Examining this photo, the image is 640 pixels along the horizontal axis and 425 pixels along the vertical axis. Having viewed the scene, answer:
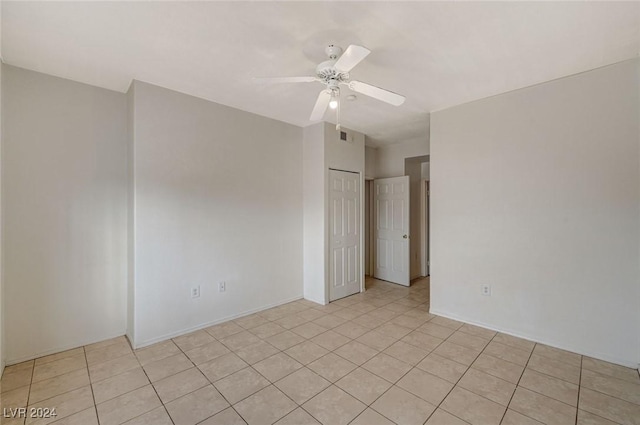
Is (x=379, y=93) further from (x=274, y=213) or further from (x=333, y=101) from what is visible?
(x=274, y=213)

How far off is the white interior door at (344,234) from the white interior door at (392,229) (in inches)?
35.0

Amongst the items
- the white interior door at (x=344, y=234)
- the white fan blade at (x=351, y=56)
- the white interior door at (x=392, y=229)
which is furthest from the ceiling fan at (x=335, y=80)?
the white interior door at (x=392, y=229)

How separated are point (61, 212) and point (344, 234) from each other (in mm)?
3406

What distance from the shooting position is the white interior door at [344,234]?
13.7 ft

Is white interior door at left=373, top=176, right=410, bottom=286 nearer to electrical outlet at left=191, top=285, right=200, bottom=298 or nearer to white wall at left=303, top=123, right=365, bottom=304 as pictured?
white wall at left=303, top=123, right=365, bottom=304

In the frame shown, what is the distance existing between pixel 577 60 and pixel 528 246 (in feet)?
5.83

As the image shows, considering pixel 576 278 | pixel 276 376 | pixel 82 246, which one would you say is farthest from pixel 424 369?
pixel 82 246

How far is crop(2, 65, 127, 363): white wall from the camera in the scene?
7.98 ft

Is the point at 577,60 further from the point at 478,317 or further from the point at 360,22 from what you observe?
the point at 478,317

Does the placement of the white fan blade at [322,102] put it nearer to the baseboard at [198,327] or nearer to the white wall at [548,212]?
the white wall at [548,212]

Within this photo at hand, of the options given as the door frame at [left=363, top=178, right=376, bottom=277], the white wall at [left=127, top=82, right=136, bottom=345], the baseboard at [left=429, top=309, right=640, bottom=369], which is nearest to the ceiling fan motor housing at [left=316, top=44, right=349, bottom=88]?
the white wall at [left=127, top=82, right=136, bottom=345]

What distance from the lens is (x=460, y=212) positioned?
339 cm

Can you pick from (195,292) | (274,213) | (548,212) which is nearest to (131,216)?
(195,292)

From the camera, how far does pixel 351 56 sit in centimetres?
172
